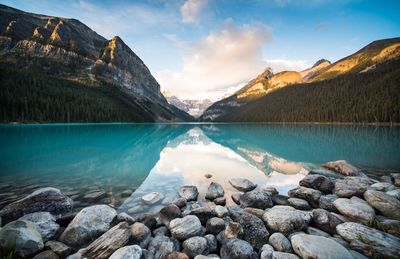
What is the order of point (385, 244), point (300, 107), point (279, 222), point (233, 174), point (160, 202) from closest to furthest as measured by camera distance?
point (385, 244), point (279, 222), point (160, 202), point (233, 174), point (300, 107)

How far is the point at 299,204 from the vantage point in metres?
9.93

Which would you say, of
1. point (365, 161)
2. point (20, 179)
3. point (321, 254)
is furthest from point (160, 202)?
point (365, 161)

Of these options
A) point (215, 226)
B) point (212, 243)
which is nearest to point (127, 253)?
point (212, 243)

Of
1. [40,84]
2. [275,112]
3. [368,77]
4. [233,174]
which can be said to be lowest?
[233,174]

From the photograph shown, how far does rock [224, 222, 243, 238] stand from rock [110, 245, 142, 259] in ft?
10.1

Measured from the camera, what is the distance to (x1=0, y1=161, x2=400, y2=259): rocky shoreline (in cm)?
577

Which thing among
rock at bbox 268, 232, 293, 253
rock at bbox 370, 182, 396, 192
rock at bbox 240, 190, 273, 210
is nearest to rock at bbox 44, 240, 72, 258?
rock at bbox 268, 232, 293, 253

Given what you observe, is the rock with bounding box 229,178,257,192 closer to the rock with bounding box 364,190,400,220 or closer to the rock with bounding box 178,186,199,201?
the rock with bounding box 178,186,199,201

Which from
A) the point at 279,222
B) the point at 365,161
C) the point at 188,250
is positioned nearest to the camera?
the point at 188,250

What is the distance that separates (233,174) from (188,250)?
11740 mm

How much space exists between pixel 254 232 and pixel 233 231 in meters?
0.75

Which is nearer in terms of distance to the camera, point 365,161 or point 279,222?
point 279,222

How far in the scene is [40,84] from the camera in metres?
124

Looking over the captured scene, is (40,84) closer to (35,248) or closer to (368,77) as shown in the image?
(35,248)
